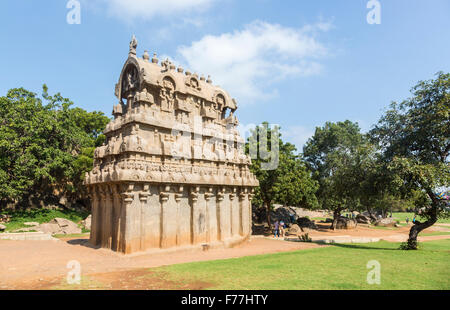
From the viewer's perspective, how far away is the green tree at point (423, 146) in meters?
18.1

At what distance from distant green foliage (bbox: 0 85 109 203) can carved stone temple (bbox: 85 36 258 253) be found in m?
17.3

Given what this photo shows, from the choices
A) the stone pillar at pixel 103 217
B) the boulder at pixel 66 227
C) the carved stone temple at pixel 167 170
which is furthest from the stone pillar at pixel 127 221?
the boulder at pixel 66 227

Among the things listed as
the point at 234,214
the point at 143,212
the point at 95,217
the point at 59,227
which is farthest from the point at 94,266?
the point at 59,227

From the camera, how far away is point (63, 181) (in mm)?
39438

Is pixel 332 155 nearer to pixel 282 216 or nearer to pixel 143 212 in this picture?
pixel 282 216

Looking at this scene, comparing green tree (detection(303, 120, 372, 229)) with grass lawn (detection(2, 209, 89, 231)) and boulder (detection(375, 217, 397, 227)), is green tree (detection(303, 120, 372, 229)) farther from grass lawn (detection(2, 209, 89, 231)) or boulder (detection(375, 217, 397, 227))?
grass lawn (detection(2, 209, 89, 231))

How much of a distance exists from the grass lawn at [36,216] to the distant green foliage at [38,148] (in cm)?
215

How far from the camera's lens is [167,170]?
56.5 feet

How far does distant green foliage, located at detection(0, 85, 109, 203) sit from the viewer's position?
31.2m

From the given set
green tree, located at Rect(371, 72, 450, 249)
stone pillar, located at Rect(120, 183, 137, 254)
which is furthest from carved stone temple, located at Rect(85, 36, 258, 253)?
green tree, located at Rect(371, 72, 450, 249)

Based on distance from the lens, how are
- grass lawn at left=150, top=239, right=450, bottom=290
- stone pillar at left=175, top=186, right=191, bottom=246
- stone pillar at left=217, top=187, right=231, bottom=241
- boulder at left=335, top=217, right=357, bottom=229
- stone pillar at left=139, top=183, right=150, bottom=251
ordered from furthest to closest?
boulder at left=335, top=217, right=357, bottom=229 → stone pillar at left=217, top=187, right=231, bottom=241 → stone pillar at left=175, top=186, right=191, bottom=246 → stone pillar at left=139, top=183, right=150, bottom=251 → grass lawn at left=150, top=239, right=450, bottom=290

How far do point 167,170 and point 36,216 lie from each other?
25.6 meters

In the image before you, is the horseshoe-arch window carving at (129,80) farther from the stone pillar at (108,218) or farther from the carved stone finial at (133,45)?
the stone pillar at (108,218)
